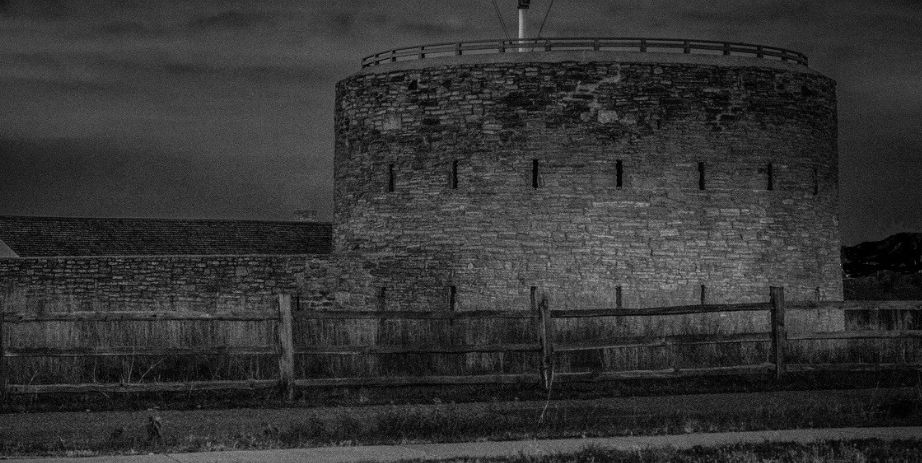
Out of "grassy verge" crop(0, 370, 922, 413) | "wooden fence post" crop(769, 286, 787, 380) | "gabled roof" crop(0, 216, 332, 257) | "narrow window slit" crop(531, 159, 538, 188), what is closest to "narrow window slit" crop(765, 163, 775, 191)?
"narrow window slit" crop(531, 159, 538, 188)

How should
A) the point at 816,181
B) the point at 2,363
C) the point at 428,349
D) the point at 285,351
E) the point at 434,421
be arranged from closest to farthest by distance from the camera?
the point at 434,421
the point at 2,363
the point at 285,351
the point at 428,349
the point at 816,181

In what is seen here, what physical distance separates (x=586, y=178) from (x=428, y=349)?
13255 mm

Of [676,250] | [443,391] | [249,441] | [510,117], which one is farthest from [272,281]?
[249,441]

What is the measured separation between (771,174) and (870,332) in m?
12.5

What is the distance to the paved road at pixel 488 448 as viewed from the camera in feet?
40.1

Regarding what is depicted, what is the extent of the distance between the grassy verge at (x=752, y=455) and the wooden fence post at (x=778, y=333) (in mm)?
5955

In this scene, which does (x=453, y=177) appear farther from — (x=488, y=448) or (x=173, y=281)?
(x=488, y=448)

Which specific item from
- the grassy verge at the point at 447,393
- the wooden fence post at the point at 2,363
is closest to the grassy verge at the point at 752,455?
the grassy verge at the point at 447,393

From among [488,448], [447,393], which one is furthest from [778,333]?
[488,448]

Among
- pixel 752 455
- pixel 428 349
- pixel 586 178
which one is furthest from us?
pixel 586 178

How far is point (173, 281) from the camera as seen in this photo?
3064 cm

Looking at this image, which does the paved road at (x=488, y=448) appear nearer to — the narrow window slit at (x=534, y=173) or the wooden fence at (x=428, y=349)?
the wooden fence at (x=428, y=349)

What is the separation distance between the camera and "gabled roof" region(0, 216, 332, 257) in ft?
144

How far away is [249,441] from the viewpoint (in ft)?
43.4
